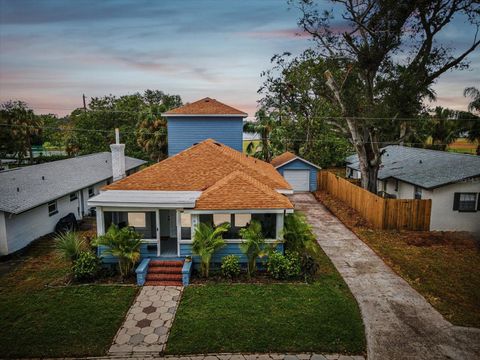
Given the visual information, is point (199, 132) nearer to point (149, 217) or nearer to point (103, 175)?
point (103, 175)

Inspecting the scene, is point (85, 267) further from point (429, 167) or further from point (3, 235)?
point (429, 167)

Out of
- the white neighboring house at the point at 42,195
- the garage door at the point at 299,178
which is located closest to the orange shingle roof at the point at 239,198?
the white neighboring house at the point at 42,195

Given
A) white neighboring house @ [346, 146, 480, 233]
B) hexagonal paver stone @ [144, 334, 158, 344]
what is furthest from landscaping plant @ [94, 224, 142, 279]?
white neighboring house @ [346, 146, 480, 233]

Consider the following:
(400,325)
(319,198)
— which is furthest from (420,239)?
(319,198)

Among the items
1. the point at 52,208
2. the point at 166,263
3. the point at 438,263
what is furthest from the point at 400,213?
the point at 52,208

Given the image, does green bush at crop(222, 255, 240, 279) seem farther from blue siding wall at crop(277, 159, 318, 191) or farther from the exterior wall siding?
blue siding wall at crop(277, 159, 318, 191)
